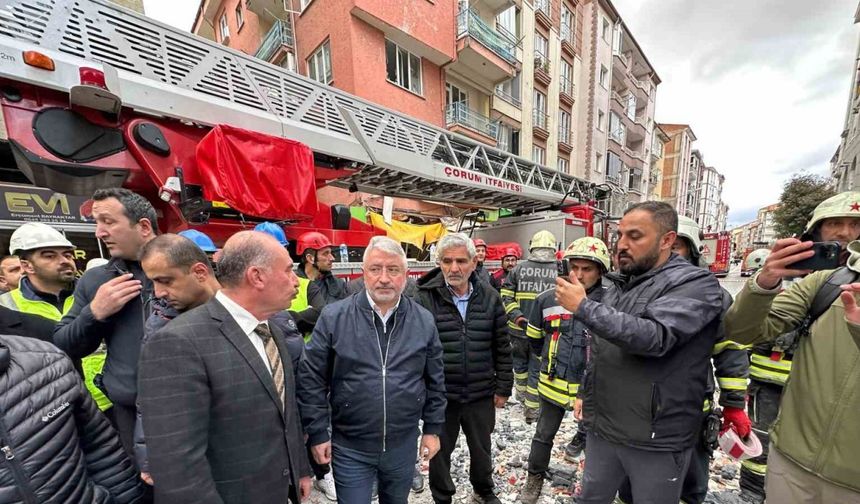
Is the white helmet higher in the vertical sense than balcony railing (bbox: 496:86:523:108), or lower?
lower

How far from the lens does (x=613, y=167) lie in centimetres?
2212

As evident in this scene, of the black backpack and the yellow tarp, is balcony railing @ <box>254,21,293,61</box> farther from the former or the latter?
the black backpack

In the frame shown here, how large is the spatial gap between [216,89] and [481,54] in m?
11.2

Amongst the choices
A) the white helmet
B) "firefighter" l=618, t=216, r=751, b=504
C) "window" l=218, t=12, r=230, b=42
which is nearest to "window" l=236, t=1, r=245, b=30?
"window" l=218, t=12, r=230, b=42

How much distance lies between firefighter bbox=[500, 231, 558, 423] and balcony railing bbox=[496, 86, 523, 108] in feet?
40.7

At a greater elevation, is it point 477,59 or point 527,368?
point 477,59

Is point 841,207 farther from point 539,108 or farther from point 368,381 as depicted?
point 539,108

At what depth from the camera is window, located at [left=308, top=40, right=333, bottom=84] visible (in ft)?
33.9

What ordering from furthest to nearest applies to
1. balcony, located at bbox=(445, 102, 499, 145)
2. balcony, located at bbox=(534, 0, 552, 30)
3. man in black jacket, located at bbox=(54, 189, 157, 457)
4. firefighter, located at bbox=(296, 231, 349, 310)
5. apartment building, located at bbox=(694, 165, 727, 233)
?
apartment building, located at bbox=(694, 165, 727, 233) < balcony, located at bbox=(534, 0, 552, 30) < balcony, located at bbox=(445, 102, 499, 145) < firefighter, located at bbox=(296, 231, 349, 310) < man in black jacket, located at bbox=(54, 189, 157, 457)

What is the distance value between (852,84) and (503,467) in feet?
115

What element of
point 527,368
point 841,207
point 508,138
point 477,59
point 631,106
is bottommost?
point 527,368

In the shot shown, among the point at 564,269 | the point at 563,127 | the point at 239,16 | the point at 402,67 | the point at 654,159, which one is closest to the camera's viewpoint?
the point at 564,269

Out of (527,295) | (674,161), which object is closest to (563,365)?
(527,295)

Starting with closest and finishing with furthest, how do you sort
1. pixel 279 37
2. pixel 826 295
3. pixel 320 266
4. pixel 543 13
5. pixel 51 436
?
1. pixel 51 436
2. pixel 826 295
3. pixel 320 266
4. pixel 279 37
5. pixel 543 13
